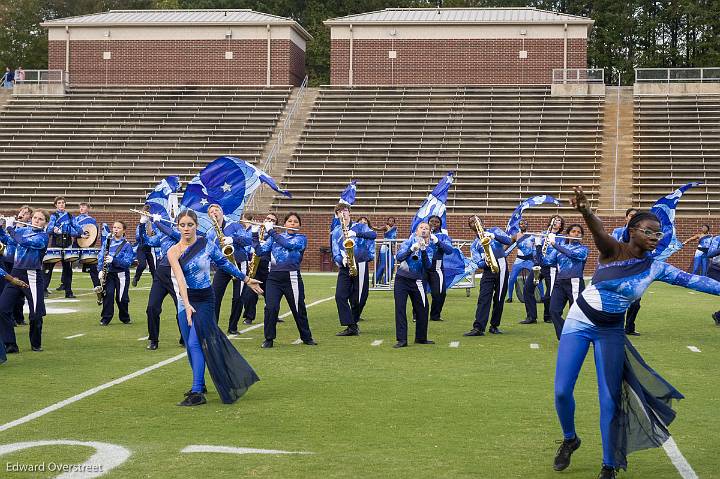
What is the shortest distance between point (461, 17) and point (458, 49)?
6.68 feet

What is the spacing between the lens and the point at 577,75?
37.5 metres

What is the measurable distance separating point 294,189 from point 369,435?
25.7 metres

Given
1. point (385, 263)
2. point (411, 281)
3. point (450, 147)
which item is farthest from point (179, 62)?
point (411, 281)

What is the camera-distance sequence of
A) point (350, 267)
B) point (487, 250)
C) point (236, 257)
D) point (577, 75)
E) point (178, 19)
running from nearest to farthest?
1. point (487, 250)
2. point (350, 267)
3. point (236, 257)
4. point (577, 75)
5. point (178, 19)

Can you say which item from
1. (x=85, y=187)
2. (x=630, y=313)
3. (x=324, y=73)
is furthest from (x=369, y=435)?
(x=324, y=73)

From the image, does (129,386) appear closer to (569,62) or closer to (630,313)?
(630,313)

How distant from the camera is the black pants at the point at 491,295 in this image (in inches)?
594

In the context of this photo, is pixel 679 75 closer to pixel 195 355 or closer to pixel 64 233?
pixel 64 233

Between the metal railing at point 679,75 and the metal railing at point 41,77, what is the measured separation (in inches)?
817

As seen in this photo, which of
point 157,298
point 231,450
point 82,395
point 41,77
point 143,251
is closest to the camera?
point 231,450

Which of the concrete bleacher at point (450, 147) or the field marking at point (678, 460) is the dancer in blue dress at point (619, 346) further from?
the concrete bleacher at point (450, 147)

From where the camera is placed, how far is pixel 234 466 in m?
6.86

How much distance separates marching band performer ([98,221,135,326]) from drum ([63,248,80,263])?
4029 mm

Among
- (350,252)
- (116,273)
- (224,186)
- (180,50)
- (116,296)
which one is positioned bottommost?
(116,296)
